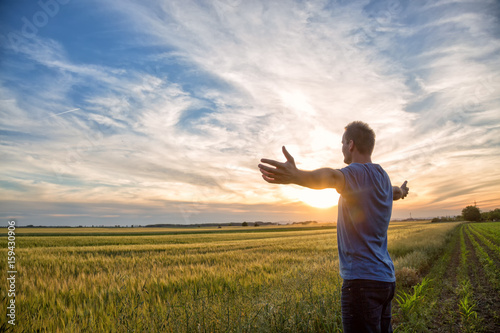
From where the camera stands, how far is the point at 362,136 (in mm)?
2598

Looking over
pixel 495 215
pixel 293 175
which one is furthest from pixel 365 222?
pixel 495 215

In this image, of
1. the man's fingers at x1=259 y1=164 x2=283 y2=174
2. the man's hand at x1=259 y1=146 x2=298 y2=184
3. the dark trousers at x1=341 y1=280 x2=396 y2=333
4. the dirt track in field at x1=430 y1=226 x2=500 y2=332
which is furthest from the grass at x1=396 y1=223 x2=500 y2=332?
the man's fingers at x1=259 y1=164 x2=283 y2=174

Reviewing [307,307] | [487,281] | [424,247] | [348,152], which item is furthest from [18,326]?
[424,247]

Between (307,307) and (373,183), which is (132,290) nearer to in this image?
(307,307)

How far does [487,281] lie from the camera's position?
35.6 feet

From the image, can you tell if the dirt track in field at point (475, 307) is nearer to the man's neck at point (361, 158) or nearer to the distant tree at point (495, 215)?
the man's neck at point (361, 158)

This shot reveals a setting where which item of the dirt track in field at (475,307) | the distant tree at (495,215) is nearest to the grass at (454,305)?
the dirt track in field at (475,307)

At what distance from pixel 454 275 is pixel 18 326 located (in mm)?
15269

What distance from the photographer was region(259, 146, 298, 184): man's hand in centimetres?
194

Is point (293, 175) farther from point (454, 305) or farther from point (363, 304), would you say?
point (454, 305)

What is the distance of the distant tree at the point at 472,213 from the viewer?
5261 inches

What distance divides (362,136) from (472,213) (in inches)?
6884

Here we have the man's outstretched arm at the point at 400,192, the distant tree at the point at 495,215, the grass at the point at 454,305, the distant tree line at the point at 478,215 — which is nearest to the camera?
the man's outstretched arm at the point at 400,192

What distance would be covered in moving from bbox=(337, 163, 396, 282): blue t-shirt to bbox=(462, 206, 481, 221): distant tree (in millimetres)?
173067
